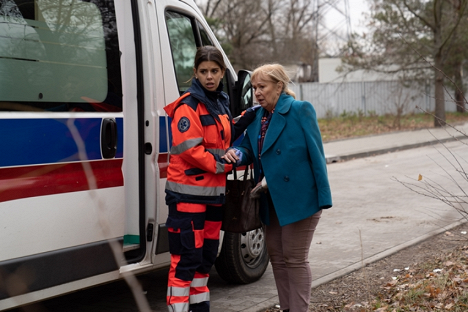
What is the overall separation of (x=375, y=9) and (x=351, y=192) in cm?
1747

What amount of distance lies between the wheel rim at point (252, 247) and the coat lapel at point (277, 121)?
1490mm

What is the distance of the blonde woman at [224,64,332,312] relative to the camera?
12.7ft

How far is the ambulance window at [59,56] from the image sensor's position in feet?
11.2

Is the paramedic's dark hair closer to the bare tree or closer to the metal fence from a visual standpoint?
the bare tree

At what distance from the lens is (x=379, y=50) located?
26016mm

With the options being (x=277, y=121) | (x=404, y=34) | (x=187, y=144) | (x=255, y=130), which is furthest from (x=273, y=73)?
(x=404, y=34)

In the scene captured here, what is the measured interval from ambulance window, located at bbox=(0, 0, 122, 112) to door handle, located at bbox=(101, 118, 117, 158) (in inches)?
4.1

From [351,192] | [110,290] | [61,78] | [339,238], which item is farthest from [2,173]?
[351,192]

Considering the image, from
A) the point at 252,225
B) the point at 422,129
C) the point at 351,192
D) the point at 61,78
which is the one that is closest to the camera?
the point at 61,78

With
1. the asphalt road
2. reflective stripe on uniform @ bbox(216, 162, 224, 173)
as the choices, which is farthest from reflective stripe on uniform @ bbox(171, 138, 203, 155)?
the asphalt road

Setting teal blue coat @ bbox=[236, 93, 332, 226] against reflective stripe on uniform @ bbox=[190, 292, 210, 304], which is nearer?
teal blue coat @ bbox=[236, 93, 332, 226]

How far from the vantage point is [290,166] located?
389cm

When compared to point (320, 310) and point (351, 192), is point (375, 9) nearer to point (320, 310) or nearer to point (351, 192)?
point (351, 192)

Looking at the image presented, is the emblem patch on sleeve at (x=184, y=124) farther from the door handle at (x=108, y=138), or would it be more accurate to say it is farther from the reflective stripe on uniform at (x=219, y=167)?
the door handle at (x=108, y=138)
